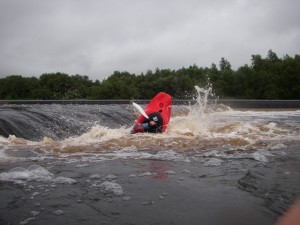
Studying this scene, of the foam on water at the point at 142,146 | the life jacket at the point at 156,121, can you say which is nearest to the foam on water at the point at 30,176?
the foam on water at the point at 142,146

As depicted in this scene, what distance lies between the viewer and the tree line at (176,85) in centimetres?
5019

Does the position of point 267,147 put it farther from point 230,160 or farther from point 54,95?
point 54,95

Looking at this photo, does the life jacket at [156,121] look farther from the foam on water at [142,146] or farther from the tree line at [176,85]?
the tree line at [176,85]

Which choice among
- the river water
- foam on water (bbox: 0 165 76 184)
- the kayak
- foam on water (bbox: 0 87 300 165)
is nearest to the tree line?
the kayak

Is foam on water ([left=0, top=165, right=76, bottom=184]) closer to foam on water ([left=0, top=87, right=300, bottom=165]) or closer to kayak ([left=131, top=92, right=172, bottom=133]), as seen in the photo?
foam on water ([left=0, top=87, right=300, bottom=165])

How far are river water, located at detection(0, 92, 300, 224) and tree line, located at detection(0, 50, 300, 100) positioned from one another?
43037 millimetres

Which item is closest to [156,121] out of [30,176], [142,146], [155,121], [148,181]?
[155,121]

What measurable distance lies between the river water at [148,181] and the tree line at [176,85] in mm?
43037

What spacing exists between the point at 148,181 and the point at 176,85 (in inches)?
1994

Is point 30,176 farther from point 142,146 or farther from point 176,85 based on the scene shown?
point 176,85

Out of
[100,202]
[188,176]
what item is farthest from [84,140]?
[100,202]

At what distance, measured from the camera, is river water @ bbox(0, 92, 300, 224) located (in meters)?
3.16

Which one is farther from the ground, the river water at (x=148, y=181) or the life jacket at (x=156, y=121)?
the life jacket at (x=156, y=121)

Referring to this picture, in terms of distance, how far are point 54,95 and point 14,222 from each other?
171 ft
